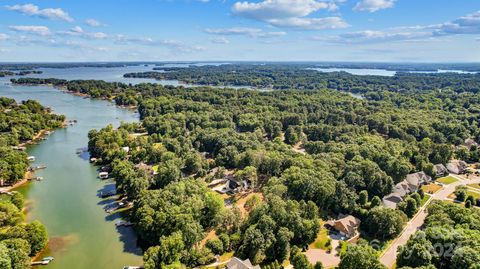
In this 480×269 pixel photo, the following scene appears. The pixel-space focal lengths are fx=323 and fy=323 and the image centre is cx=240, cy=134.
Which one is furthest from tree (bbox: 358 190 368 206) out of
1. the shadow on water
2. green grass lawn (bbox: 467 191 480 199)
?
the shadow on water

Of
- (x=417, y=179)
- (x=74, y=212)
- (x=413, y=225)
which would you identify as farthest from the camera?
(x=417, y=179)

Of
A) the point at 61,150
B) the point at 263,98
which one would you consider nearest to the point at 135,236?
the point at 61,150

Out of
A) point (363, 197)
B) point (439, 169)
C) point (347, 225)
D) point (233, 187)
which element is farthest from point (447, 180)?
point (233, 187)

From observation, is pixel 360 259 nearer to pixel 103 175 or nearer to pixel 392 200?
pixel 392 200

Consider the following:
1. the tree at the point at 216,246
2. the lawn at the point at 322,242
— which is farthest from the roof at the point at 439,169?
the tree at the point at 216,246

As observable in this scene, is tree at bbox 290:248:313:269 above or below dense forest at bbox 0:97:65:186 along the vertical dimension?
below

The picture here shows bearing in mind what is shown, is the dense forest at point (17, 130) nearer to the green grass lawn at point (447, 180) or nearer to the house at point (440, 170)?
the green grass lawn at point (447, 180)

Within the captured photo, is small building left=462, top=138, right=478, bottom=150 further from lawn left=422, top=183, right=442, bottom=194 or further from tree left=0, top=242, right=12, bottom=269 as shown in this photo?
tree left=0, top=242, right=12, bottom=269
